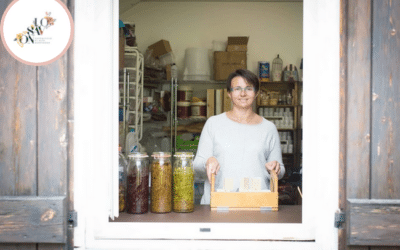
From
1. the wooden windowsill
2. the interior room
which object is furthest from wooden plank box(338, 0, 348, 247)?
the interior room

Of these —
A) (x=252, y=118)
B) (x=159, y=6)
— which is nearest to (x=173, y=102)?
(x=159, y=6)

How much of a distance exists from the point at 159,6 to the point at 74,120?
13.5 ft

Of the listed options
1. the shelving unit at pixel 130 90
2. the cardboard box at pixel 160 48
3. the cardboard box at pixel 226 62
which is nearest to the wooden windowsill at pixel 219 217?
the shelving unit at pixel 130 90

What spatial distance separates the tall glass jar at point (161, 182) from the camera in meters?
1.74

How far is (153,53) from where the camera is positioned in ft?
16.5

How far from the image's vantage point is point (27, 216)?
4.81ft

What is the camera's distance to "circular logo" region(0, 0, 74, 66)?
4.98ft

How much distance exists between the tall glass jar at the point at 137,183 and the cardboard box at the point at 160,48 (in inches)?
132

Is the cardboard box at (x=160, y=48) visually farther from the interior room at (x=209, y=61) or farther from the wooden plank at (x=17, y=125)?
the wooden plank at (x=17, y=125)

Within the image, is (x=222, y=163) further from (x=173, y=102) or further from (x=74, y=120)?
Result: (x=173, y=102)

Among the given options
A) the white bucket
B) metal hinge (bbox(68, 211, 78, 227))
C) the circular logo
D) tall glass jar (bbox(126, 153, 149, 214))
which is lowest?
metal hinge (bbox(68, 211, 78, 227))

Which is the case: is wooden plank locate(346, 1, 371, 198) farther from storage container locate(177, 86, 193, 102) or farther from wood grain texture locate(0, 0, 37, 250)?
storage container locate(177, 86, 193, 102)

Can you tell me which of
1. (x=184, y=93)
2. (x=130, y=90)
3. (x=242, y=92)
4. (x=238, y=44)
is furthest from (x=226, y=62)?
(x=242, y=92)

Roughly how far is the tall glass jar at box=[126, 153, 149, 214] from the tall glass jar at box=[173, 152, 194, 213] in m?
0.13
